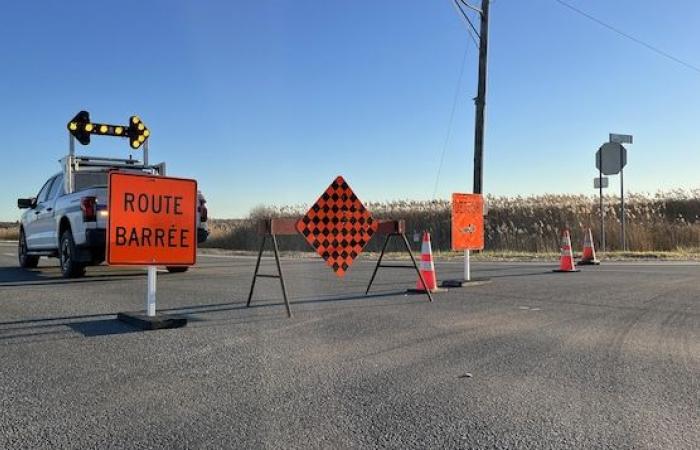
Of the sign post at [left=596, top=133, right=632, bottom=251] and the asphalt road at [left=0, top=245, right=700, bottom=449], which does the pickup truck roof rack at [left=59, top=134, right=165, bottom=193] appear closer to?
the asphalt road at [left=0, top=245, right=700, bottom=449]

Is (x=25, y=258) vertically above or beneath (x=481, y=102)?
beneath

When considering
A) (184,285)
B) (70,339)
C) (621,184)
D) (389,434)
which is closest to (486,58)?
(621,184)

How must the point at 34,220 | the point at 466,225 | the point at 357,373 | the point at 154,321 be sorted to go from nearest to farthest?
the point at 357,373, the point at 154,321, the point at 466,225, the point at 34,220

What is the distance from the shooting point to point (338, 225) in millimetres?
8695

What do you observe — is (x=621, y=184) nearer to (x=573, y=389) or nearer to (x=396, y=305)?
(x=396, y=305)

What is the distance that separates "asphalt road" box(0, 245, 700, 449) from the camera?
3713 mm

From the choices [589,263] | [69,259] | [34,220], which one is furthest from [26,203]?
[589,263]

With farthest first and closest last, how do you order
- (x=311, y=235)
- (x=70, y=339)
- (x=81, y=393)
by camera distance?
1. (x=311, y=235)
2. (x=70, y=339)
3. (x=81, y=393)

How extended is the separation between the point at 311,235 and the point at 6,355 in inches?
152

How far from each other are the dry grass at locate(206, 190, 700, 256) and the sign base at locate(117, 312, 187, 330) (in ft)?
54.6

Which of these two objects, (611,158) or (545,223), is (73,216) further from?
(545,223)

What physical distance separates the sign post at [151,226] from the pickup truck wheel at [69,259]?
4.96m

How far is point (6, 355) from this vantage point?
222 inches

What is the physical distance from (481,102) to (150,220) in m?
16.7
